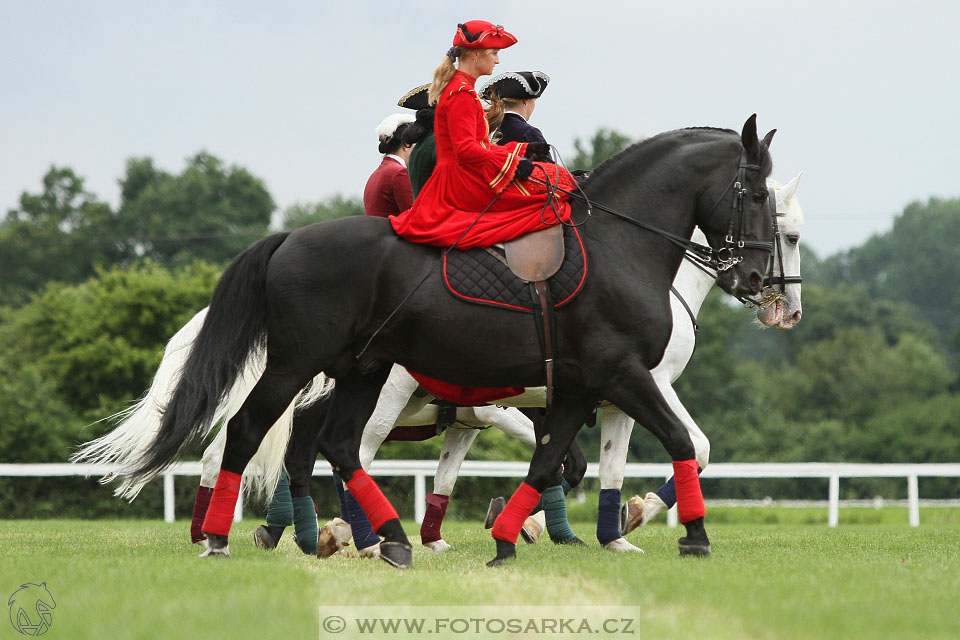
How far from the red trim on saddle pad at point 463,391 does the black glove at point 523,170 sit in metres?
1.25

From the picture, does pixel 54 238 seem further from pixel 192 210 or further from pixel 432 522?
pixel 432 522

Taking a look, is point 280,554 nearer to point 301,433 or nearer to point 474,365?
point 301,433

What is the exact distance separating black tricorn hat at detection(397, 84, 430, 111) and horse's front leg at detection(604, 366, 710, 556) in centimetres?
284

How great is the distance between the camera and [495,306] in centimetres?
594

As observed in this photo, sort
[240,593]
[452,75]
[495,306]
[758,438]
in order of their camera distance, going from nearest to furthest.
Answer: [240,593]
[495,306]
[452,75]
[758,438]

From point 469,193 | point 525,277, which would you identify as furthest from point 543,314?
point 469,193

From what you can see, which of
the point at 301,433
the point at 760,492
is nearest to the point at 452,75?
the point at 301,433

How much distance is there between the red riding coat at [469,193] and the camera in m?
6.08

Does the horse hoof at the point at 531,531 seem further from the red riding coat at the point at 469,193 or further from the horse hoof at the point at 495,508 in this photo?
the red riding coat at the point at 469,193

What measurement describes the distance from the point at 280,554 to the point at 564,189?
9.37 ft

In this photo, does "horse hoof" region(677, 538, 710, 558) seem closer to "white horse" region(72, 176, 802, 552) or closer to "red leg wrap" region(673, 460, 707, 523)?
"red leg wrap" region(673, 460, 707, 523)

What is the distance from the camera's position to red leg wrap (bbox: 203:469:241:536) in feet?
20.4

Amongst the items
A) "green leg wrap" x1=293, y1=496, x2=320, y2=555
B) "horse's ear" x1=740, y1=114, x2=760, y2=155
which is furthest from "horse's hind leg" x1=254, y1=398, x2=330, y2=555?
"horse's ear" x1=740, y1=114, x2=760, y2=155

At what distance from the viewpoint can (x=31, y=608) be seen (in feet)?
13.6
